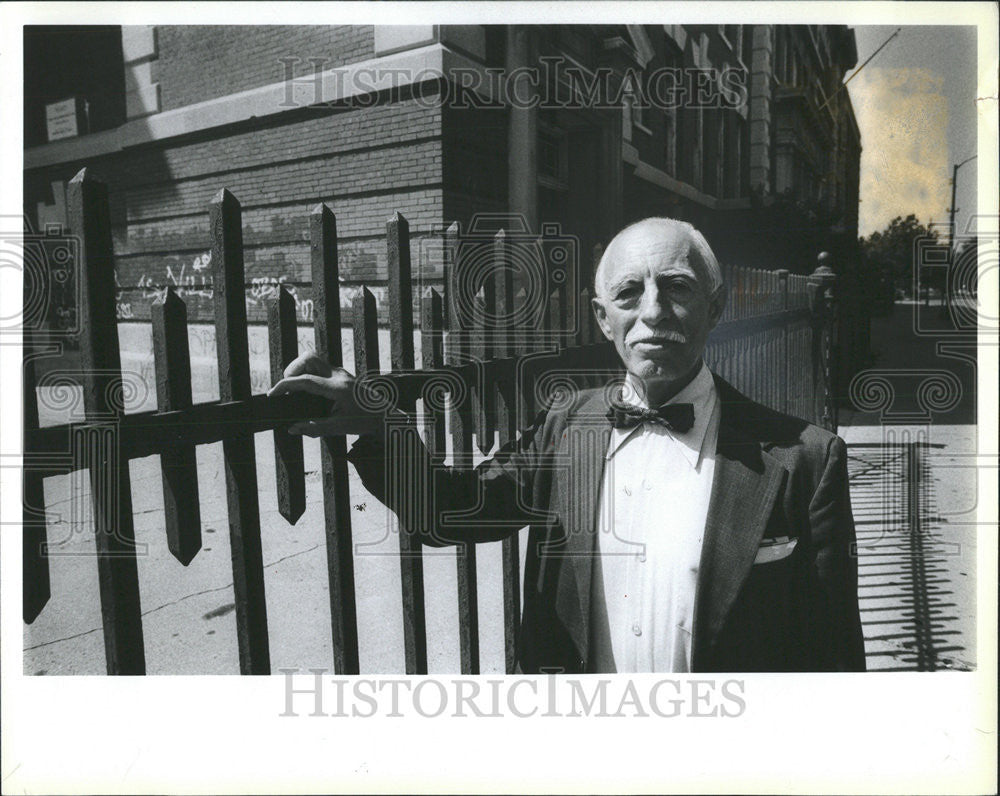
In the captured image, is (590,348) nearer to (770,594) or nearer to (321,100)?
(770,594)

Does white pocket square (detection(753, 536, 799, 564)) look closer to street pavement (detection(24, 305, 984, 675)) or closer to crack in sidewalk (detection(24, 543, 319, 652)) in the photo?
street pavement (detection(24, 305, 984, 675))

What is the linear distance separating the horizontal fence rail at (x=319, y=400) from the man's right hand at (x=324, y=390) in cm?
2

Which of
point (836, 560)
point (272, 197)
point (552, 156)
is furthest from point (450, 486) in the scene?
point (272, 197)

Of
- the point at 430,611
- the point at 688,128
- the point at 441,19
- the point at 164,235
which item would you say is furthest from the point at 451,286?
the point at 164,235

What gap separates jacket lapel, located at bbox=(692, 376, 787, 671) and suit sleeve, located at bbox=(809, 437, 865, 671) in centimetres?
13

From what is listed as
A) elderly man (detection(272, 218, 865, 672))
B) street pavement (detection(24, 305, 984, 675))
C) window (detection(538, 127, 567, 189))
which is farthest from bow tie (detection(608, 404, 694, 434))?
window (detection(538, 127, 567, 189))

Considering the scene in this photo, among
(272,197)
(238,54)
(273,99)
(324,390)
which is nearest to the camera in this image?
(324,390)

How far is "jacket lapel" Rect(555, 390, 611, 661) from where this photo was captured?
1.99 meters

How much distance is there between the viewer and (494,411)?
210 centimetres

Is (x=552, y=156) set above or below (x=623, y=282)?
above

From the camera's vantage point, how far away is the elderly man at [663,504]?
1865 mm

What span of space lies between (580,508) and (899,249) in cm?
140

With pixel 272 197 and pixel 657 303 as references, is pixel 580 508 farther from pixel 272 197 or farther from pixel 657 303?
pixel 272 197

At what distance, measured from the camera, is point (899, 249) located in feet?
7.68
